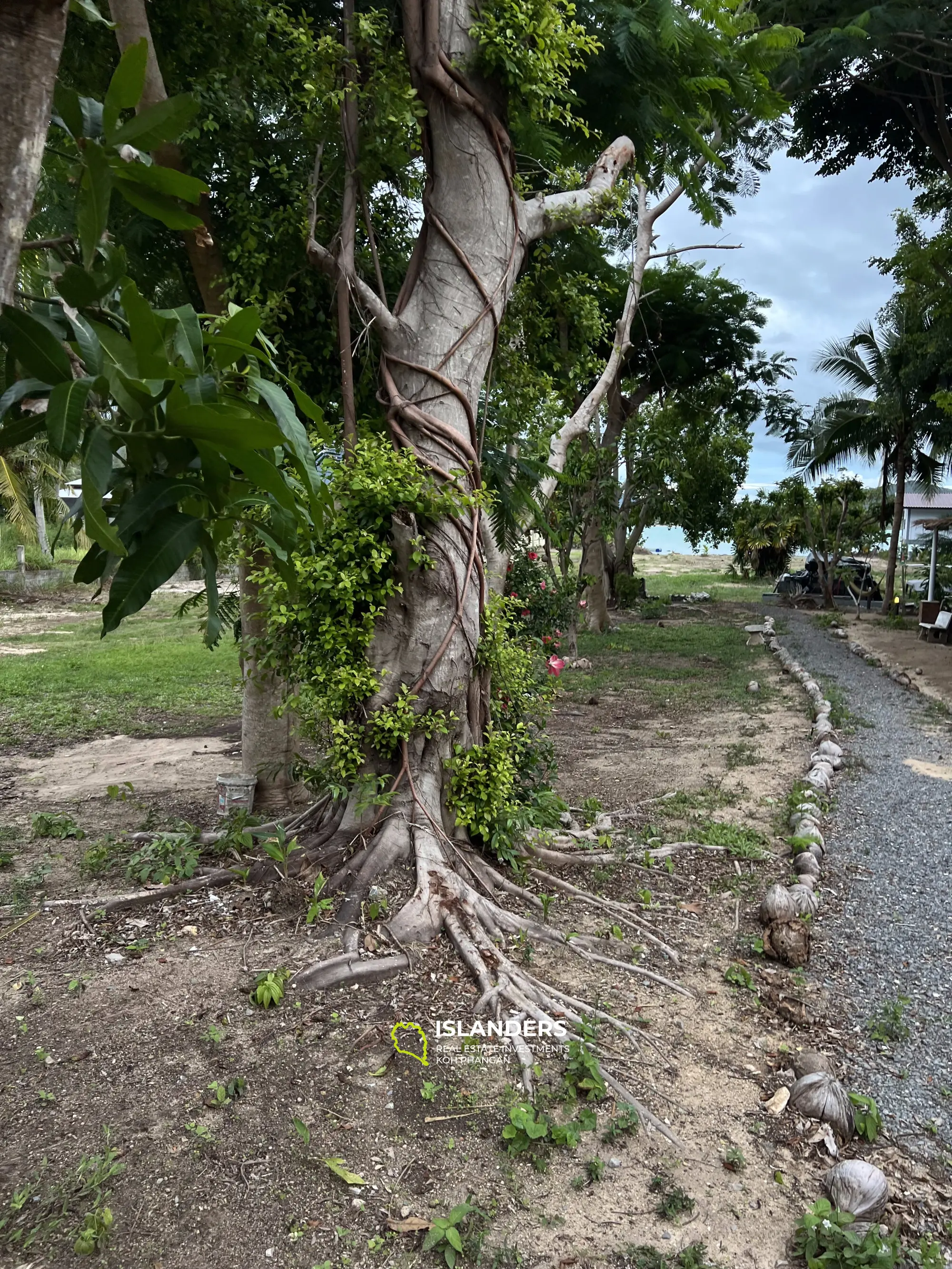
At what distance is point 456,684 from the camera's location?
12.2 feet

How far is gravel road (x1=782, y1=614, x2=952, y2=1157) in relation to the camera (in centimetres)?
285

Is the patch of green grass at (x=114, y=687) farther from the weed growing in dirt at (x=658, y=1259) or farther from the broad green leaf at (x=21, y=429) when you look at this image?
the broad green leaf at (x=21, y=429)

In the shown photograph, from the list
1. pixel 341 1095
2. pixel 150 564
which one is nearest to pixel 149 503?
pixel 150 564

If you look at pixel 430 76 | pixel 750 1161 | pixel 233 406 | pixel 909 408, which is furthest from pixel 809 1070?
pixel 909 408

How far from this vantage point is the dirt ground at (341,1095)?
2.07 m

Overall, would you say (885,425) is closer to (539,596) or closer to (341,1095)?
(539,596)

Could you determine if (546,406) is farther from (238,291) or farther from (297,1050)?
(297,1050)

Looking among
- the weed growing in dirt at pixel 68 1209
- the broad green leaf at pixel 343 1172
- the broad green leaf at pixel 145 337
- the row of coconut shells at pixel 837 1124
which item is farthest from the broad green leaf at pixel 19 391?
the row of coconut shells at pixel 837 1124

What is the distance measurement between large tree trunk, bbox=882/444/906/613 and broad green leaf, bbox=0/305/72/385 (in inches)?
801

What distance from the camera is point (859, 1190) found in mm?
2270

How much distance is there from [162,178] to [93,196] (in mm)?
153

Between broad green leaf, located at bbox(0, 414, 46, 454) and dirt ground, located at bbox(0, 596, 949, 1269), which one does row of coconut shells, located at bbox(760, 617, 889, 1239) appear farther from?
broad green leaf, located at bbox(0, 414, 46, 454)

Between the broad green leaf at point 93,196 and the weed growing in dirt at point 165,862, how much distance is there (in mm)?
2905

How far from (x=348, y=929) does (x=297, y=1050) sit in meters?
0.60
